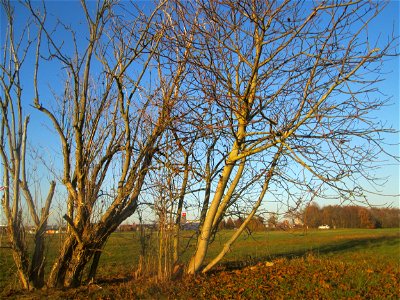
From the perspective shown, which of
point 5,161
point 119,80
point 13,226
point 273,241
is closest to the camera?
point 13,226

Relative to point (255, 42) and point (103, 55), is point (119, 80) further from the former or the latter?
point (255, 42)

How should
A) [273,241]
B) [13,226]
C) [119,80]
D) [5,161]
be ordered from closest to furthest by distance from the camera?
[13,226] < [5,161] < [119,80] < [273,241]

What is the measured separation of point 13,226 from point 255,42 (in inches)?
195

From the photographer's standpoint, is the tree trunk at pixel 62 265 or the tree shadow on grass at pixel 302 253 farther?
the tree shadow on grass at pixel 302 253

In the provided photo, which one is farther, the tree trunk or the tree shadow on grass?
the tree shadow on grass

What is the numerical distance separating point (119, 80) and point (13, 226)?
9.90 feet

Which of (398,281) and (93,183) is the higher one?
(93,183)

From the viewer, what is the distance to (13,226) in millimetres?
6266

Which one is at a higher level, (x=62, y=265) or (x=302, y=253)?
(x=62, y=265)

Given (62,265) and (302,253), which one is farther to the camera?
(302,253)

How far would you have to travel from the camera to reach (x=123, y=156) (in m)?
7.19

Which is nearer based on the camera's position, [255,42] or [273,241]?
[255,42]

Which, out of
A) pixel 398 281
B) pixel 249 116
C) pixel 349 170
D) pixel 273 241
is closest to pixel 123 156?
pixel 249 116

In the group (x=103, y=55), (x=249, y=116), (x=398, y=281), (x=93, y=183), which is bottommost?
(x=398, y=281)
